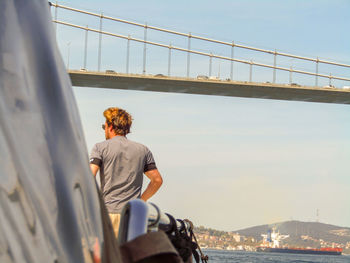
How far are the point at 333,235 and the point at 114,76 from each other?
8483 centimetres

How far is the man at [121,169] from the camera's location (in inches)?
113

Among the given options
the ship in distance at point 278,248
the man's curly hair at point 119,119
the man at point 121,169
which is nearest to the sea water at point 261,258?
the ship in distance at point 278,248

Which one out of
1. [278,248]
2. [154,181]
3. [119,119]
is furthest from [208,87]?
[278,248]

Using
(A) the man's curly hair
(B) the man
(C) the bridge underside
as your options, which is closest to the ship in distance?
(C) the bridge underside

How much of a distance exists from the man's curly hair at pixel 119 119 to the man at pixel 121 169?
0.06 meters

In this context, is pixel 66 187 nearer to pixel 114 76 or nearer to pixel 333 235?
pixel 114 76

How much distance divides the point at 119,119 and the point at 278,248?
8948cm

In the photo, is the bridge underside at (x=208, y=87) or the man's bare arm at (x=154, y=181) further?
the bridge underside at (x=208, y=87)

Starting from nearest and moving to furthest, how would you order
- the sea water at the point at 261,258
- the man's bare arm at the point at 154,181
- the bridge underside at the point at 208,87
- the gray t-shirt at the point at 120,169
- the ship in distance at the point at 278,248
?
the gray t-shirt at the point at 120,169 < the man's bare arm at the point at 154,181 < the bridge underside at the point at 208,87 < the sea water at the point at 261,258 < the ship in distance at the point at 278,248

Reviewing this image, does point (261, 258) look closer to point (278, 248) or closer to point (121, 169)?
point (278, 248)

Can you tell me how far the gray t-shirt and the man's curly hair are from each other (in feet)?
0.36

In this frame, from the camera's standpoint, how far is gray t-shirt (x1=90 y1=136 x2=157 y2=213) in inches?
112

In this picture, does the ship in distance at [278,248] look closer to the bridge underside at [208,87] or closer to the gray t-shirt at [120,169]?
the bridge underside at [208,87]

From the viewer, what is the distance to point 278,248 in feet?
296
